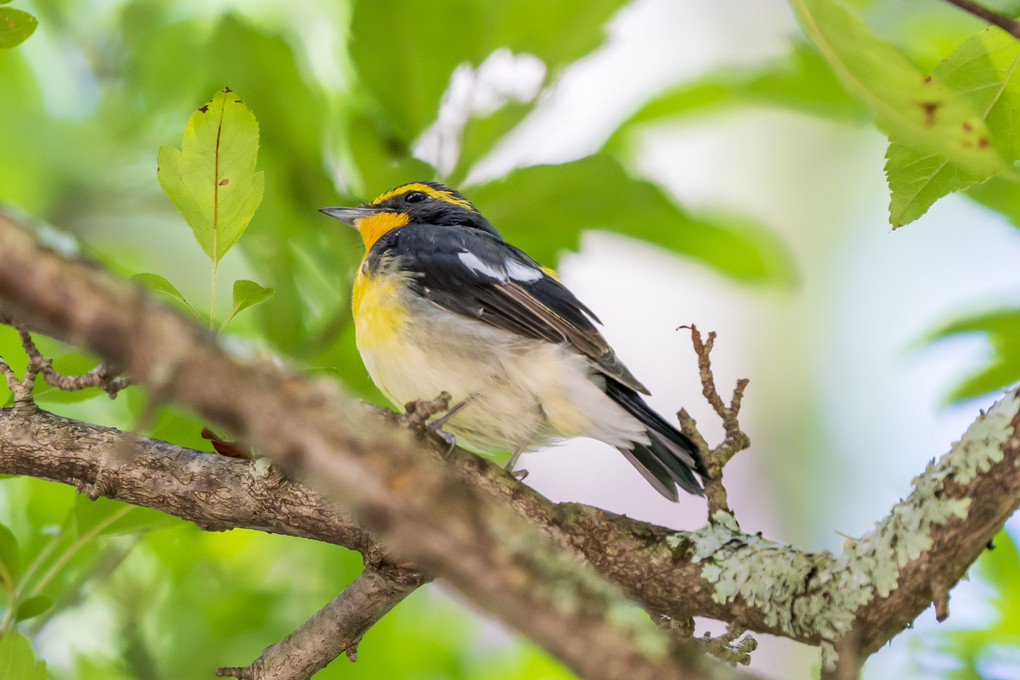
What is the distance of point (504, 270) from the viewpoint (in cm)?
250

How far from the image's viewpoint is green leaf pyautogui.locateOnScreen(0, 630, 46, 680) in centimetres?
142

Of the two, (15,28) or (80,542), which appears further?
(80,542)

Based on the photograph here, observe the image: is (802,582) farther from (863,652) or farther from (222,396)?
(222,396)

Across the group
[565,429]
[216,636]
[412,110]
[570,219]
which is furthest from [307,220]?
[216,636]

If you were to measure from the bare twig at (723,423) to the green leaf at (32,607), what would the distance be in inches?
49.1

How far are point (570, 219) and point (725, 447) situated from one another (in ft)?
2.27

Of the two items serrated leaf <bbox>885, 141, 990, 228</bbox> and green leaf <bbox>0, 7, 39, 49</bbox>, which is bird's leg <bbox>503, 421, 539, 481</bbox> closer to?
serrated leaf <bbox>885, 141, 990, 228</bbox>

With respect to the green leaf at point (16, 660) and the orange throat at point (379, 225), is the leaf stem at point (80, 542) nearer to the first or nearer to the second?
the green leaf at point (16, 660)

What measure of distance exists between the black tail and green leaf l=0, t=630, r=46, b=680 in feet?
4.43

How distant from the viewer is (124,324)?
2.25 ft

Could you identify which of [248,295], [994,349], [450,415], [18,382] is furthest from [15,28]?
[994,349]

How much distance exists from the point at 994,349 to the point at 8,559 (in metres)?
2.09

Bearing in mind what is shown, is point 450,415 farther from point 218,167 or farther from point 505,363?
point 218,167

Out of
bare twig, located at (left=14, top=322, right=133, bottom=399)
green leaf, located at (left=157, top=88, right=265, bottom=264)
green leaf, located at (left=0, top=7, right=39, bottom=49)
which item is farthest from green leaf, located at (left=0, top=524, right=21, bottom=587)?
green leaf, located at (left=0, top=7, right=39, bottom=49)
